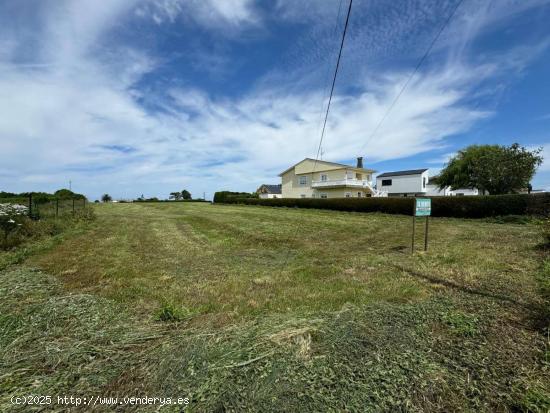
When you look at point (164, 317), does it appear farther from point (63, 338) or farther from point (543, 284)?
point (543, 284)

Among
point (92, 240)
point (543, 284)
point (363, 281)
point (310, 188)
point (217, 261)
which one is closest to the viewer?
point (543, 284)

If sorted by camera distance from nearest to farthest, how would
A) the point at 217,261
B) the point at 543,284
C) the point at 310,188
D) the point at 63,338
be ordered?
the point at 63,338 < the point at 543,284 < the point at 217,261 < the point at 310,188

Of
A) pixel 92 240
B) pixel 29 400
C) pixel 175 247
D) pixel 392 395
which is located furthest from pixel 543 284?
pixel 92 240

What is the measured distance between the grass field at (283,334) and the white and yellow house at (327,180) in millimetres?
30746

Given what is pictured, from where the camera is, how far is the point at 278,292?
439cm

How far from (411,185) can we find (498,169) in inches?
707

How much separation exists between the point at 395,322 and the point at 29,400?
3619 millimetres

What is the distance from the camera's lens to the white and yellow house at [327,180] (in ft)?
118

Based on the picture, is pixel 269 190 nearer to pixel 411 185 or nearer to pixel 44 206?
pixel 411 185

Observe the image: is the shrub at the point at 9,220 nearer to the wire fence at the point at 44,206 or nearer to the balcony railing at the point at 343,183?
the wire fence at the point at 44,206

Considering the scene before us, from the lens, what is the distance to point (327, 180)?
37.7m

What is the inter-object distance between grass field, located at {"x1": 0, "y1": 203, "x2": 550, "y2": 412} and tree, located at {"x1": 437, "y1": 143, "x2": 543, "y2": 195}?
82.1ft

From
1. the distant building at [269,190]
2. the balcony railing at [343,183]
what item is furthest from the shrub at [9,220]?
the distant building at [269,190]

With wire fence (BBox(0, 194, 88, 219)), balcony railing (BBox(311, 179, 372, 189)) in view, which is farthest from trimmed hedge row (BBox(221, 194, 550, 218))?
wire fence (BBox(0, 194, 88, 219))
